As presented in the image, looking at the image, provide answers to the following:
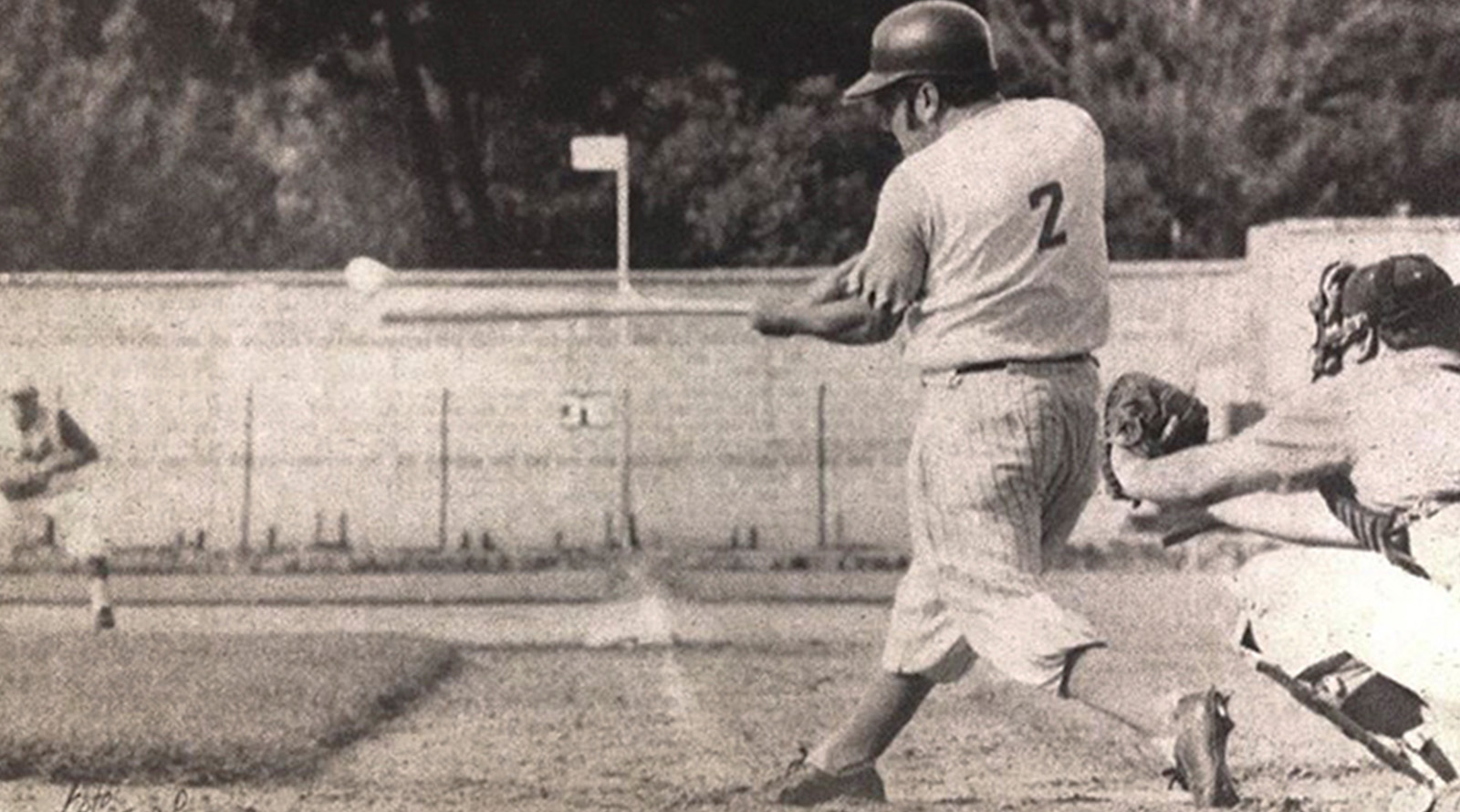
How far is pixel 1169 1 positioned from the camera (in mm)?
9008

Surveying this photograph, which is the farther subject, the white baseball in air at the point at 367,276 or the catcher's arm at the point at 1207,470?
the white baseball in air at the point at 367,276

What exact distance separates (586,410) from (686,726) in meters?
1.54

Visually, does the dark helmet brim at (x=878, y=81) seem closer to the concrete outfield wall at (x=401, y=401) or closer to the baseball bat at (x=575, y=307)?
the baseball bat at (x=575, y=307)

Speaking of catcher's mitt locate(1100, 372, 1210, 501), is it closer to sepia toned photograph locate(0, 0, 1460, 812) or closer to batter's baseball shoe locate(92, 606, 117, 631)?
sepia toned photograph locate(0, 0, 1460, 812)

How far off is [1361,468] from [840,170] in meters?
2.63

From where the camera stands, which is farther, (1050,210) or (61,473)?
(61,473)

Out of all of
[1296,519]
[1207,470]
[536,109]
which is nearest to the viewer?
[1207,470]

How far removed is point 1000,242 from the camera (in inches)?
256

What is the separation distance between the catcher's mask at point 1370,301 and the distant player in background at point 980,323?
487mm

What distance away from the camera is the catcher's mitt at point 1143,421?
6199 millimetres

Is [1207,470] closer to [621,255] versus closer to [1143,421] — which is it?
[1143,421]

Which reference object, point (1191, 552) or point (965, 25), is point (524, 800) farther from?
point (1191, 552)
